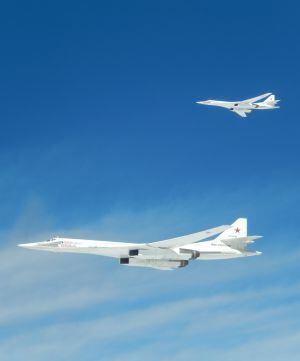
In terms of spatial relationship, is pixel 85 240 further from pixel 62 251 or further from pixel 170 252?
pixel 170 252

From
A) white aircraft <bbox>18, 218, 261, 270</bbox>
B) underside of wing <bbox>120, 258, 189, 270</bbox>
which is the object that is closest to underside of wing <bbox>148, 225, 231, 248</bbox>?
white aircraft <bbox>18, 218, 261, 270</bbox>

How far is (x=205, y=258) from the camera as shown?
333 feet

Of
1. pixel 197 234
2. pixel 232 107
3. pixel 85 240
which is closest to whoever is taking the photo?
pixel 197 234

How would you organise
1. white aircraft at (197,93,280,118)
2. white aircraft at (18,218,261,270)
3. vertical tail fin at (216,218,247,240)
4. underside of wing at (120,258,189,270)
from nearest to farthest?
white aircraft at (18,218,261,270)
underside of wing at (120,258,189,270)
vertical tail fin at (216,218,247,240)
white aircraft at (197,93,280,118)

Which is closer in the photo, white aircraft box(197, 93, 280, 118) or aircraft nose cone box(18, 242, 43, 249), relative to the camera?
aircraft nose cone box(18, 242, 43, 249)

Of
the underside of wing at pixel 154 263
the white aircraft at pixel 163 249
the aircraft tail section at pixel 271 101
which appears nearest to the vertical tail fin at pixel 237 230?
the white aircraft at pixel 163 249

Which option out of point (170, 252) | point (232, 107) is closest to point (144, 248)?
point (170, 252)

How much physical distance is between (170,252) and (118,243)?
8.05 meters

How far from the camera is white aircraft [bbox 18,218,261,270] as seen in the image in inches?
3745

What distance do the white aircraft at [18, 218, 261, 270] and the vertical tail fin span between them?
0.34m

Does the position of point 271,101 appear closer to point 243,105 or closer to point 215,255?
point 243,105

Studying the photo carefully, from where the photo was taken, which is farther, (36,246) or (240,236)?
(240,236)

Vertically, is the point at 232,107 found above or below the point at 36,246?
above

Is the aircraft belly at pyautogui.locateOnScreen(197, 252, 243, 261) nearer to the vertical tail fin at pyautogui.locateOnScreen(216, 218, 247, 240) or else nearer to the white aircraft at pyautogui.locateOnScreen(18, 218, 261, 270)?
the white aircraft at pyautogui.locateOnScreen(18, 218, 261, 270)
